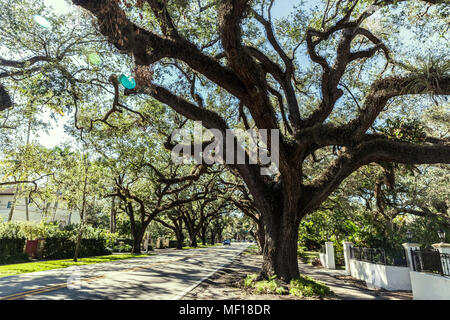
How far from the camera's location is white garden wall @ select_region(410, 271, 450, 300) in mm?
6575

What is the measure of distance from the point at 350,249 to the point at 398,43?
10.5 metres

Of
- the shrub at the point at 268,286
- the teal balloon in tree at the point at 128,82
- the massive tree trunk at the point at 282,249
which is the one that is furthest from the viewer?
the massive tree trunk at the point at 282,249

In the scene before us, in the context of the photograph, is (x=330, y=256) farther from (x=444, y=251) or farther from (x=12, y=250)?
(x=12, y=250)

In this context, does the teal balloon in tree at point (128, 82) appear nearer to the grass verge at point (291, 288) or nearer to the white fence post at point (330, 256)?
the grass verge at point (291, 288)

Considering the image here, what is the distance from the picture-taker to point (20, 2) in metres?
8.55

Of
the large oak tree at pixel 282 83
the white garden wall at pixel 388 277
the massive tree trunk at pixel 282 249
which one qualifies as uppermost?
the large oak tree at pixel 282 83

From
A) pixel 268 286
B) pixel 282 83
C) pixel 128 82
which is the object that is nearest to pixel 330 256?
pixel 268 286

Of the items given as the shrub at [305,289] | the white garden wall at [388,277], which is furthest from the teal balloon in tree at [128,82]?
the white garden wall at [388,277]

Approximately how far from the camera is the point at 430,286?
23.6ft

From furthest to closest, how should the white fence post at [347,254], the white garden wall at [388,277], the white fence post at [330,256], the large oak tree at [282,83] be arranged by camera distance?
the white fence post at [330,256] → the white fence post at [347,254] → the white garden wall at [388,277] → the large oak tree at [282,83]

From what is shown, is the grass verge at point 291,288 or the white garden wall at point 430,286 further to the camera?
the grass verge at point 291,288

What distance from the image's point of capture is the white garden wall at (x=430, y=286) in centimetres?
658

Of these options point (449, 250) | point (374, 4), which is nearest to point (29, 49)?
point (374, 4)
